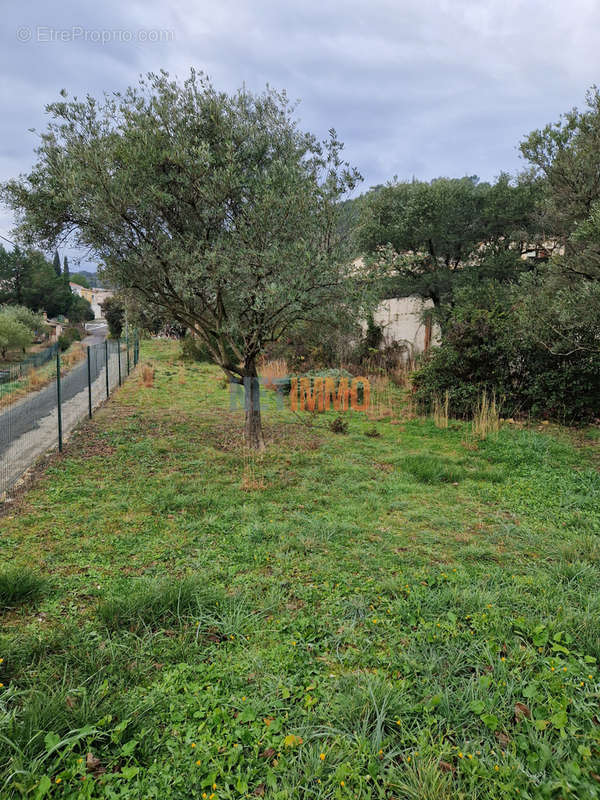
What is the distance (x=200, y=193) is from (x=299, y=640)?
5.56 meters

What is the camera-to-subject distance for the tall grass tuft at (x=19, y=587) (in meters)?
3.18

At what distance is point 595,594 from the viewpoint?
3.26 m

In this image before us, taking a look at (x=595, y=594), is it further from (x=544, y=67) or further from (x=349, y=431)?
(x=544, y=67)

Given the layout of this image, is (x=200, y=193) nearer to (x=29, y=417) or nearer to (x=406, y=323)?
(x=29, y=417)

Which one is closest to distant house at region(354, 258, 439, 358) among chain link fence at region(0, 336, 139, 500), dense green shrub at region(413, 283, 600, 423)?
dense green shrub at region(413, 283, 600, 423)

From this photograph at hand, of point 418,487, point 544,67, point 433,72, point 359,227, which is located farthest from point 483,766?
point 544,67

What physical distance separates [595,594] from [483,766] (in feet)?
6.40

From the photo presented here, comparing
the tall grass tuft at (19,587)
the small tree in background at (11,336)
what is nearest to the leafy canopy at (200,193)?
the tall grass tuft at (19,587)

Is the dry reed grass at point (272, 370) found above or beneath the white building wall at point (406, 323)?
beneath

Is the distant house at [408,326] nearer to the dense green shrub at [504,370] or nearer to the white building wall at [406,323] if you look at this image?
the white building wall at [406,323]

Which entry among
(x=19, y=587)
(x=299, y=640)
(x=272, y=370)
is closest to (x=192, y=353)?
(x=272, y=370)

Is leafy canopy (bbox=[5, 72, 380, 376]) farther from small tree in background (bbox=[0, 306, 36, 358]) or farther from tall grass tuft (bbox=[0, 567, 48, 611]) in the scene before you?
small tree in background (bbox=[0, 306, 36, 358])

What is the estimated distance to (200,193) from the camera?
580 centimetres

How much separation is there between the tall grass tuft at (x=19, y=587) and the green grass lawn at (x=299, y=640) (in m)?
0.02
